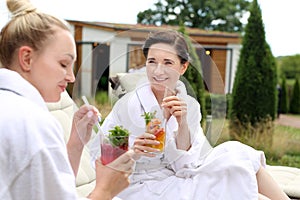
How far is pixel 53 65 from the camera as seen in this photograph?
125 cm

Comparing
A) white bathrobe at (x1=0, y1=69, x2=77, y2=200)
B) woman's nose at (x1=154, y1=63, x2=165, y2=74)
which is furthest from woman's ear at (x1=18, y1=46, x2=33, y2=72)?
woman's nose at (x1=154, y1=63, x2=165, y2=74)

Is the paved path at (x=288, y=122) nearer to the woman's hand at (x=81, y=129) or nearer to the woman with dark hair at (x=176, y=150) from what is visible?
the woman with dark hair at (x=176, y=150)

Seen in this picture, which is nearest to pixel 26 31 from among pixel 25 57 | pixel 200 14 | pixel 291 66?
pixel 25 57

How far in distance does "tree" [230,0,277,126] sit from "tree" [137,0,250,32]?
13.4 m

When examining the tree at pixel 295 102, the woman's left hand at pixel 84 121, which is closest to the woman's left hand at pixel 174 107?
the woman's left hand at pixel 84 121

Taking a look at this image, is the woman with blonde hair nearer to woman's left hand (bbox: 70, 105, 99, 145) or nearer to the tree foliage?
woman's left hand (bbox: 70, 105, 99, 145)

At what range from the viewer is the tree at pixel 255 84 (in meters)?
6.52

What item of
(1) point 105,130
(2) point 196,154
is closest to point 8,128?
(1) point 105,130

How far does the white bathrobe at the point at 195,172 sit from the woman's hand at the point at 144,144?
16 cm

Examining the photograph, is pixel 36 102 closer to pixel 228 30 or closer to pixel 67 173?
pixel 67 173

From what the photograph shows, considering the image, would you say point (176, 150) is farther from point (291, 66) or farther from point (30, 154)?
point (291, 66)

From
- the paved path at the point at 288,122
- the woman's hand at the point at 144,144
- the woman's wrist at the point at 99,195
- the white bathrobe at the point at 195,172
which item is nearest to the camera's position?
the woman's wrist at the point at 99,195

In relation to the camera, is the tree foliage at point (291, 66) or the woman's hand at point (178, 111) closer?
the woman's hand at point (178, 111)

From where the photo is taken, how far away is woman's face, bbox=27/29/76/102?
48.5 inches
